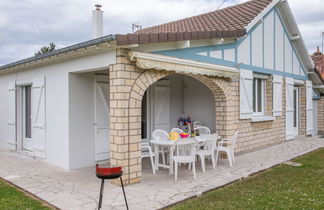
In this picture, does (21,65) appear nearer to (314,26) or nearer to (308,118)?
(308,118)

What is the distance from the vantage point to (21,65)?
32.7 feet

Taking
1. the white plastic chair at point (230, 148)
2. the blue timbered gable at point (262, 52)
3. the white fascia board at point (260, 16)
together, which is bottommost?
the white plastic chair at point (230, 148)

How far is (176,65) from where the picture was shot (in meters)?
7.16

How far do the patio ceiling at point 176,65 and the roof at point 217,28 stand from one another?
37 cm

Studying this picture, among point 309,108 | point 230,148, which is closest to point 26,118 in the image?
point 230,148

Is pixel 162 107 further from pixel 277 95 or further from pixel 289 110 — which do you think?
pixel 289 110

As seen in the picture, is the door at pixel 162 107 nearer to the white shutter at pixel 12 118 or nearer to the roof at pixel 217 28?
the roof at pixel 217 28

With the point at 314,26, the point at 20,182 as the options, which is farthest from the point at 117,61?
the point at 314,26

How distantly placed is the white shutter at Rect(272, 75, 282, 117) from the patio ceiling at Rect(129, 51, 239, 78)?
4.14 metres

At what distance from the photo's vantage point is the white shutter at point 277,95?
12466 millimetres

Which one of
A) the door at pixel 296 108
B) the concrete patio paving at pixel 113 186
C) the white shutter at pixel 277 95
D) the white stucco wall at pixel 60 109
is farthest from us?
the door at pixel 296 108

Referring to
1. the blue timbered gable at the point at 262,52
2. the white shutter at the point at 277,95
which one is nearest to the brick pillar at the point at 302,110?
the blue timbered gable at the point at 262,52

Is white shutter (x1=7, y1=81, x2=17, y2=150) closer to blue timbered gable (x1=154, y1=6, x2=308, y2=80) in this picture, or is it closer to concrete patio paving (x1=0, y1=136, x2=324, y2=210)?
concrete patio paving (x1=0, y1=136, x2=324, y2=210)

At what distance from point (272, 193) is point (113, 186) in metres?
3.61
